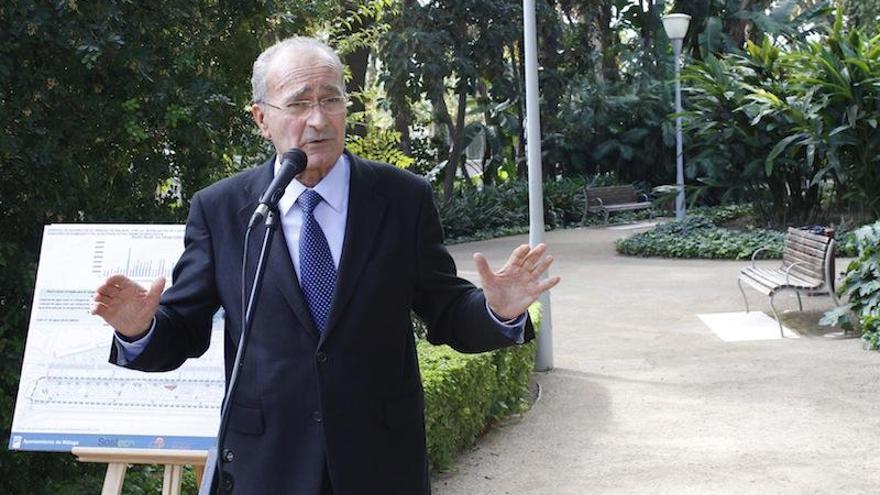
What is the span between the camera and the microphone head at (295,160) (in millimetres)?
2516

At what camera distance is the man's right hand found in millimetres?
2721

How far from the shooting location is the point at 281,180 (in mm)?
2451

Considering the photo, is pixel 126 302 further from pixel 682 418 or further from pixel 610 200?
pixel 610 200

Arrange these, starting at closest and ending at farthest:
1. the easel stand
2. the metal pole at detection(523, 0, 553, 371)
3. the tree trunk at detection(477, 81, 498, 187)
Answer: the easel stand, the metal pole at detection(523, 0, 553, 371), the tree trunk at detection(477, 81, 498, 187)

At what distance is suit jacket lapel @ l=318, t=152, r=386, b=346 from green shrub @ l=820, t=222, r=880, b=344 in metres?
8.30

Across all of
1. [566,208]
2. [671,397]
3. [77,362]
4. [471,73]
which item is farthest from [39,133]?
[566,208]

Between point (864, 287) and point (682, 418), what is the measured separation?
346 cm

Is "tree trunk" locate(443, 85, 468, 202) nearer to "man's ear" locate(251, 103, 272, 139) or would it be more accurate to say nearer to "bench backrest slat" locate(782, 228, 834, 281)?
"bench backrest slat" locate(782, 228, 834, 281)

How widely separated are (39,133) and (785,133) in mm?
15264

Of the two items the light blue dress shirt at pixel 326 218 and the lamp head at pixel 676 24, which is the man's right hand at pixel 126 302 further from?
the lamp head at pixel 676 24

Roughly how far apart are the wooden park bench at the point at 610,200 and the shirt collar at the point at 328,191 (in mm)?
23201

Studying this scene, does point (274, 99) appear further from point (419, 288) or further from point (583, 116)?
point (583, 116)

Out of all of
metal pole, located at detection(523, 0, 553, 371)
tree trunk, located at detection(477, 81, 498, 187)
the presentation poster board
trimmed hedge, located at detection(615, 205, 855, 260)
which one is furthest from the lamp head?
the presentation poster board

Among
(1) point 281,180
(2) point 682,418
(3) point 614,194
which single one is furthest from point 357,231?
(3) point 614,194
